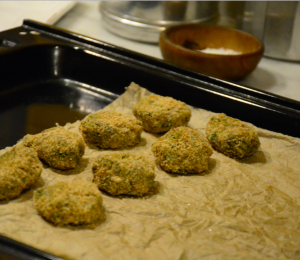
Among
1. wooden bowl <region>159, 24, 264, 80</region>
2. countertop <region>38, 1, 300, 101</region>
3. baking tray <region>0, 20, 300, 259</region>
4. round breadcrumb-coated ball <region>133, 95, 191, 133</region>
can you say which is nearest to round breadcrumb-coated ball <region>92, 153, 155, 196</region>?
round breadcrumb-coated ball <region>133, 95, 191, 133</region>

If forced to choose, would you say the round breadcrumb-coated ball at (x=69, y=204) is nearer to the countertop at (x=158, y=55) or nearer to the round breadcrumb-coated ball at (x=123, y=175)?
the round breadcrumb-coated ball at (x=123, y=175)

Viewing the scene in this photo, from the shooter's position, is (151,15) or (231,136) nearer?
(231,136)

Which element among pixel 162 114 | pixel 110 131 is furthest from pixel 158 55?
pixel 110 131

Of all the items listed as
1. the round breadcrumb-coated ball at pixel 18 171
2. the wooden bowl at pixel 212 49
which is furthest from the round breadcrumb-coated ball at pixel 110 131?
the wooden bowl at pixel 212 49

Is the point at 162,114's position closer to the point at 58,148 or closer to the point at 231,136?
the point at 231,136

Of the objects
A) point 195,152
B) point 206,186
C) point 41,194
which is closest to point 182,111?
point 195,152

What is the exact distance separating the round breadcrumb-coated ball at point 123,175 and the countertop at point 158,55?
1310 millimetres

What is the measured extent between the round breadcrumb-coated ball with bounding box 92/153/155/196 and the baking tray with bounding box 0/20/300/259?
538mm

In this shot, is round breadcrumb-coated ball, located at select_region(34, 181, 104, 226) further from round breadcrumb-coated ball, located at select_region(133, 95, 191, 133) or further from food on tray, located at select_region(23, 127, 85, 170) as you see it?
round breadcrumb-coated ball, located at select_region(133, 95, 191, 133)

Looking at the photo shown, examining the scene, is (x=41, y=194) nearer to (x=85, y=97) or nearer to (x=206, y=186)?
(x=206, y=186)

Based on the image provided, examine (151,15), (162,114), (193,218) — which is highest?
(151,15)

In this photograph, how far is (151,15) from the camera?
2.96m

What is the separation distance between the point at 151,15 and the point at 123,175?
1735 mm

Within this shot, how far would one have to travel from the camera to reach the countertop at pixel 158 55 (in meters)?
2.69
